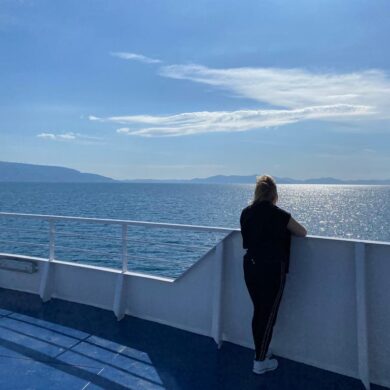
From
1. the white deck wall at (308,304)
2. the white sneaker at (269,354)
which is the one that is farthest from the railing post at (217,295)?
the white sneaker at (269,354)

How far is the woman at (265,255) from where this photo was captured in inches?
132

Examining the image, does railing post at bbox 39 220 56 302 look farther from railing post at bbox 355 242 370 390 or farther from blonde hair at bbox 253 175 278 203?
railing post at bbox 355 242 370 390

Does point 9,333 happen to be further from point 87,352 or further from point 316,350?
point 316,350

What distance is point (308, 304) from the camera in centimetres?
359

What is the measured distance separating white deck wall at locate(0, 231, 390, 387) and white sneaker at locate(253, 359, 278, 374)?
277 mm

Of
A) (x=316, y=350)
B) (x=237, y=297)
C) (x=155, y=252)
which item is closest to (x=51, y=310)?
(x=237, y=297)

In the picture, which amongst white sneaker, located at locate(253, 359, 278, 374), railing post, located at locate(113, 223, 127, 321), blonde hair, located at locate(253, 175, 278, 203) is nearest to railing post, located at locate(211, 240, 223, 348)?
white sneaker, located at locate(253, 359, 278, 374)

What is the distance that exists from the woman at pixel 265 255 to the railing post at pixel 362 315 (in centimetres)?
46

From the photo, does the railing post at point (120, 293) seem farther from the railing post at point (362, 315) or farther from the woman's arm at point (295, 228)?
the railing post at point (362, 315)

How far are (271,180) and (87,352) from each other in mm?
2241

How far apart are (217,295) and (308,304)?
873 mm

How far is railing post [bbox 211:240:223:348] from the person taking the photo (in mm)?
4051

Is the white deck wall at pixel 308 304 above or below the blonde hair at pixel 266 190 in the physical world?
below

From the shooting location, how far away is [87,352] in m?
3.90
